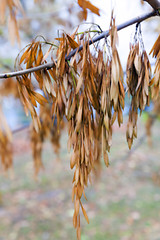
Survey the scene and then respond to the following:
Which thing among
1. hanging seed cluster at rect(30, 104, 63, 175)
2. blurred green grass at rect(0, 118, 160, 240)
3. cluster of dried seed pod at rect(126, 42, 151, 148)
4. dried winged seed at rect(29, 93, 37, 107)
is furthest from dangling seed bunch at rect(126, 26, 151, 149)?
blurred green grass at rect(0, 118, 160, 240)

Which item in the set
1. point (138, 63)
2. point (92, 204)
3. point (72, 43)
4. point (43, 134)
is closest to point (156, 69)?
point (138, 63)

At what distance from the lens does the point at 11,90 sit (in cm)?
142

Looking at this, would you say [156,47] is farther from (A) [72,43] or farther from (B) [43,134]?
(B) [43,134]

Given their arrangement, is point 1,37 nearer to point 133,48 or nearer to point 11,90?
point 11,90

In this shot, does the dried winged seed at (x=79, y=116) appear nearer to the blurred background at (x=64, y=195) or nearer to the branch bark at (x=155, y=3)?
the branch bark at (x=155, y=3)

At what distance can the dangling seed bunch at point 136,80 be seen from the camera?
1.27 feet

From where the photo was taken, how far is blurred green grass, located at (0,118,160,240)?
197cm

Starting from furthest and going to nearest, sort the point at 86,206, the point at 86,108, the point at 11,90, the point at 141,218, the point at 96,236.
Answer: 1. the point at 86,206
2. the point at 141,218
3. the point at 96,236
4. the point at 11,90
5. the point at 86,108

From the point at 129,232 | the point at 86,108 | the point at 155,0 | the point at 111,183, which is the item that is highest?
the point at 155,0

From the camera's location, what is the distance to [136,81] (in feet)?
1.32

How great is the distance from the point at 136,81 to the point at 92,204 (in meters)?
2.22

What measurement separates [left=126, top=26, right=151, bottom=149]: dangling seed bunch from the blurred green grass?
1.29m

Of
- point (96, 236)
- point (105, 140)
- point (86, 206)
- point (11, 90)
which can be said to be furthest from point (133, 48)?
point (86, 206)

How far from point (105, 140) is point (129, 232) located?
1.81m
